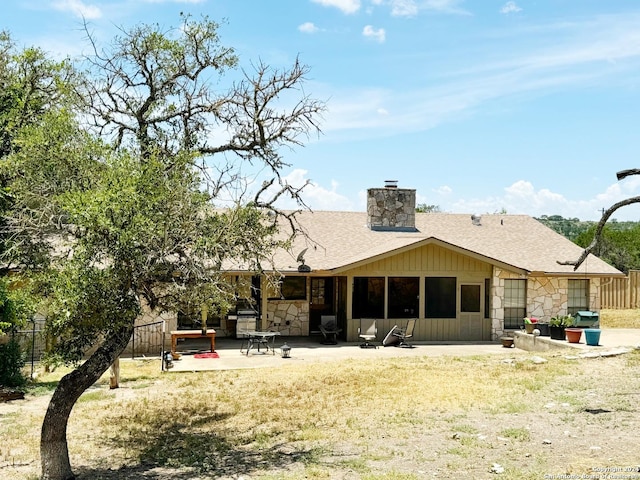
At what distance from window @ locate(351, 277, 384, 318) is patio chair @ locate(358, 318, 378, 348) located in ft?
1.15

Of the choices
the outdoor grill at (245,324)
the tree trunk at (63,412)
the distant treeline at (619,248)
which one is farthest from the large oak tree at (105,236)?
the distant treeline at (619,248)

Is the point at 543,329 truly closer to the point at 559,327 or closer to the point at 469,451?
the point at 559,327

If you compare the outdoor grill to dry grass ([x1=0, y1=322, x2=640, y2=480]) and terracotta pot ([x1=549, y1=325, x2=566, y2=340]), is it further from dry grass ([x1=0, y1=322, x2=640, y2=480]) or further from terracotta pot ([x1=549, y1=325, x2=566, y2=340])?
terracotta pot ([x1=549, y1=325, x2=566, y2=340])

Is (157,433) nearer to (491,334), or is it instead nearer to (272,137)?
(272,137)

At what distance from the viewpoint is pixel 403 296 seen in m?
20.2

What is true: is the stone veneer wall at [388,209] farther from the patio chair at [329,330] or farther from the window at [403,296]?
the patio chair at [329,330]

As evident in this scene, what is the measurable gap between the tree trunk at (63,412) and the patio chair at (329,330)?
445 inches

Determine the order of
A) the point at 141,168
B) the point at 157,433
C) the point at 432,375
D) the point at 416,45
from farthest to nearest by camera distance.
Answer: the point at 416,45
the point at 432,375
the point at 157,433
the point at 141,168

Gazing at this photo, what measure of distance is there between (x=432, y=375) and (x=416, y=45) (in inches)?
295

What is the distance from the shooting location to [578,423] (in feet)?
30.6

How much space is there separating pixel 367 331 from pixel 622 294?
47.9ft

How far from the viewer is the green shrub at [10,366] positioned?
13.4 metres

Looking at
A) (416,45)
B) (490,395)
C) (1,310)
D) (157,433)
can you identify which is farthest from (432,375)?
(1,310)

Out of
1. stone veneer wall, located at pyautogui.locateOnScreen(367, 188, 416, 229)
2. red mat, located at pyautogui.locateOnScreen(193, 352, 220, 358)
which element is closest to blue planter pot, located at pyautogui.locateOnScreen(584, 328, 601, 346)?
stone veneer wall, located at pyautogui.locateOnScreen(367, 188, 416, 229)
